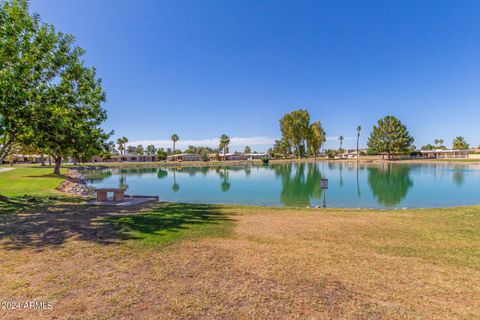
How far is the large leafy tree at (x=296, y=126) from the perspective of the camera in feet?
288

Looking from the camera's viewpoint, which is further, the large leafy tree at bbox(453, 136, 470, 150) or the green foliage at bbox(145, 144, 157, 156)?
the green foliage at bbox(145, 144, 157, 156)

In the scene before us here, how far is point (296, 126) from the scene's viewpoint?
287ft

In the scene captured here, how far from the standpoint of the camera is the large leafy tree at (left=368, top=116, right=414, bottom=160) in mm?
80812

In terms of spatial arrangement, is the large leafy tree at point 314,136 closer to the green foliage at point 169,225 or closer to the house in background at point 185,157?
the house in background at point 185,157

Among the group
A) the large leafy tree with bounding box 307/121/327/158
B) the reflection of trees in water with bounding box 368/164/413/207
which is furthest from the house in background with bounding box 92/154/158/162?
the reflection of trees in water with bounding box 368/164/413/207

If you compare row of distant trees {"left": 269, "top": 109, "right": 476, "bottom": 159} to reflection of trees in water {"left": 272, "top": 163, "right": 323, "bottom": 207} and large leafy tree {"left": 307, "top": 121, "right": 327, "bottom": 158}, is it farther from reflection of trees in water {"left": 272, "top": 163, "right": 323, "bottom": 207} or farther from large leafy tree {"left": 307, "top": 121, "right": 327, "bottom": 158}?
reflection of trees in water {"left": 272, "top": 163, "right": 323, "bottom": 207}

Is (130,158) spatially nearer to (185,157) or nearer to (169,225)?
(185,157)

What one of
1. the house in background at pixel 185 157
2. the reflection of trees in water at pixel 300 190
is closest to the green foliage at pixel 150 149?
the house in background at pixel 185 157

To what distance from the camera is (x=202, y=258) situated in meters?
5.06

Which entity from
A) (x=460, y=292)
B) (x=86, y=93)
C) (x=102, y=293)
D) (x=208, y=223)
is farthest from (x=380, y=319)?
(x=86, y=93)

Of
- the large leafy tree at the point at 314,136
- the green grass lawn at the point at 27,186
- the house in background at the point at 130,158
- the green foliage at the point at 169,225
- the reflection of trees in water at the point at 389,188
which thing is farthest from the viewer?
the house in background at the point at 130,158

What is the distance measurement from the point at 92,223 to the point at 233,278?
18.5ft

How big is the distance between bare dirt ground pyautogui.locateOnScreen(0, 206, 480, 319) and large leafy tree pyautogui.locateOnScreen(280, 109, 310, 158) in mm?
83168

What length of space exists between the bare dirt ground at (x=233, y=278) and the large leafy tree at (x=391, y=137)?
286 feet
